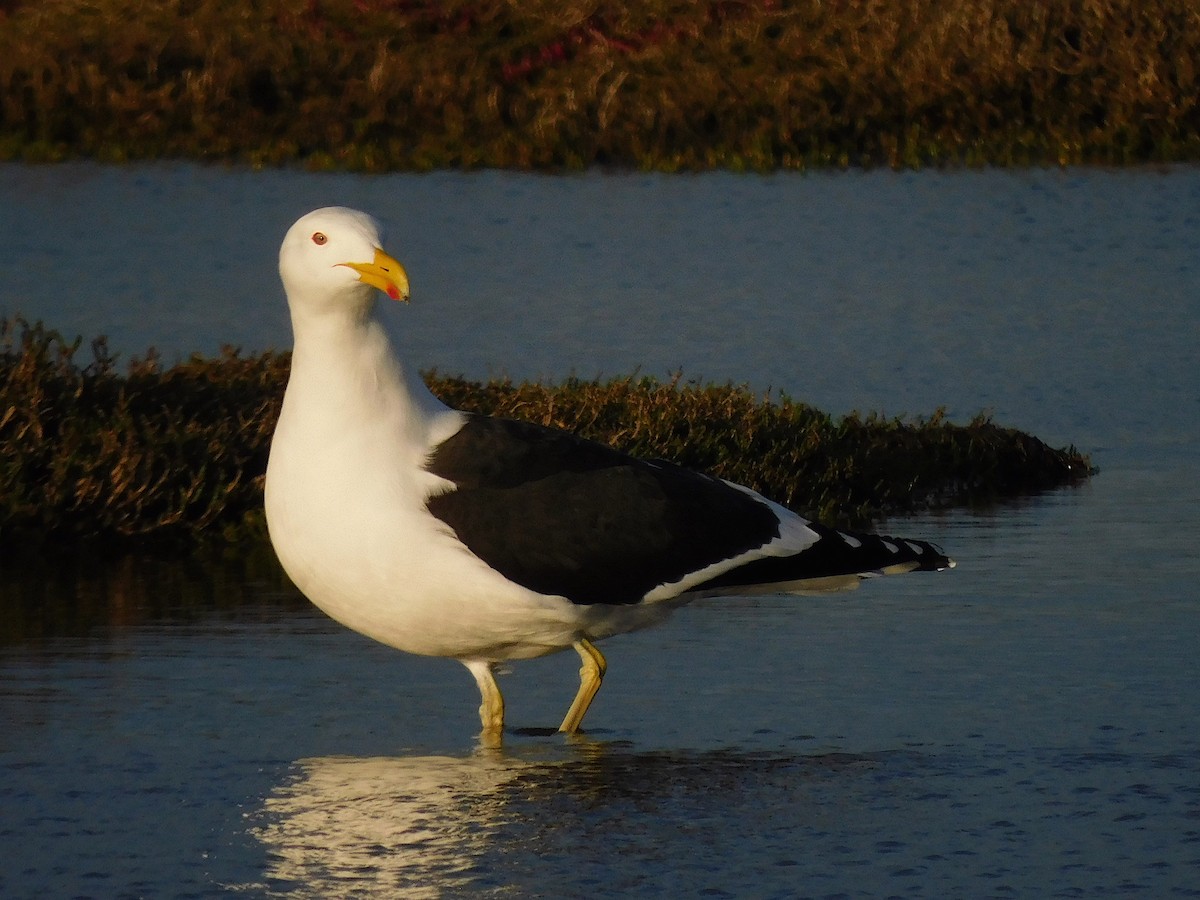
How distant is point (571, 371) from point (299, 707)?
6.78 meters

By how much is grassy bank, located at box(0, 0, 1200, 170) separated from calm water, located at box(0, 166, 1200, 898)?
9201 mm

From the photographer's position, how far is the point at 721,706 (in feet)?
27.7

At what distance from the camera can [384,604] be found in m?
7.77

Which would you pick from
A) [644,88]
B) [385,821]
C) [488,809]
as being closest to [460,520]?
[488,809]

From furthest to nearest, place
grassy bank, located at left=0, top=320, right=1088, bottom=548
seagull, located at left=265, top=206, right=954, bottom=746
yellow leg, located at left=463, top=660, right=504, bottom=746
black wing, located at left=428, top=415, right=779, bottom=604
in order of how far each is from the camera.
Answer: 1. grassy bank, located at left=0, top=320, right=1088, bottom=548
2. yellow leg, located at left=463, top=660, right=504, bottom=746
3. black wing, located at left=428, top=415, right=779, bottom=604
4. seagull, located at left=265, top=206, right=954, bottom=746

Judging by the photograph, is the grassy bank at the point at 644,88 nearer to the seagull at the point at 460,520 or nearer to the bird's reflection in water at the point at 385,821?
the seagull at the point at 460,520

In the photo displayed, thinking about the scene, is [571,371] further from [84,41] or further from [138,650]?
[84,41]

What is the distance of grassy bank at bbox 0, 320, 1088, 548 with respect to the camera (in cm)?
1134

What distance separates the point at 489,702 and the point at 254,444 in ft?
13.8

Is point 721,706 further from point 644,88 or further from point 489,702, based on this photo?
point 644,88

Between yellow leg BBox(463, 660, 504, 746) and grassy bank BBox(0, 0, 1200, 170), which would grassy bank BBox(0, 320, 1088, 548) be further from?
grassy bank BBox(0, 0, 1200, 170)

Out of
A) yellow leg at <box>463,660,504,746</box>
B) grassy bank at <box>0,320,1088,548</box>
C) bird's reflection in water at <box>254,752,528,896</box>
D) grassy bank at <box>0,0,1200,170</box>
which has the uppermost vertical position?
grassy bank at <box>0,0,1200,170</box>

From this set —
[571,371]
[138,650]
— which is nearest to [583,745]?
[138,650]

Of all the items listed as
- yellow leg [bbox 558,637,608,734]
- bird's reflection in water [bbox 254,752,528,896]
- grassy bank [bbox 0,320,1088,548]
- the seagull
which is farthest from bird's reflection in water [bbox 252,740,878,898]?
grassy bank [bbox 0,320,1088,548]
